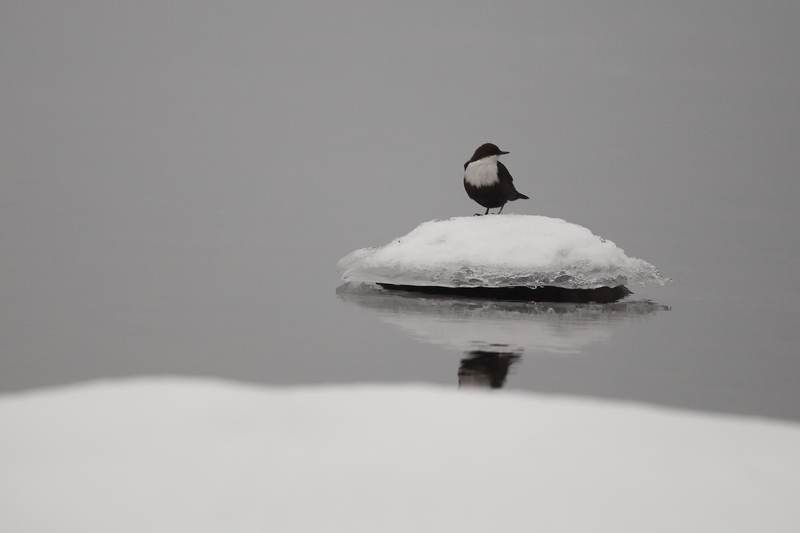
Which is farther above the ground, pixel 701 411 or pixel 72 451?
pixel 701 411

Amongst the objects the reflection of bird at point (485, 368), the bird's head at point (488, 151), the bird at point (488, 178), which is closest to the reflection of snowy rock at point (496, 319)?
the reflection of bird at point (485, 368)

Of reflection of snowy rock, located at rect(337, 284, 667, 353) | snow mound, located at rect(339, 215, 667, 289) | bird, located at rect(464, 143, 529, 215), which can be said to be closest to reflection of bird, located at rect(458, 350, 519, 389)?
reflection of snowy rock, located at rect(337, 284, 667, 353)

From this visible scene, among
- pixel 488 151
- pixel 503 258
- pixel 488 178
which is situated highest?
pixel 488 151

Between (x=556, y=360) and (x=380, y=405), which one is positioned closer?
(x=380, y=405)

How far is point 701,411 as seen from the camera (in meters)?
2.54

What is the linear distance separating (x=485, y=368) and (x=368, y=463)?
0.90m

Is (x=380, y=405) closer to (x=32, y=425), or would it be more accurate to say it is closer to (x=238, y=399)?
(x=238, y=399)

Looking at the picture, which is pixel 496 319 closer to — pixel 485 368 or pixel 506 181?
pixel 485 368

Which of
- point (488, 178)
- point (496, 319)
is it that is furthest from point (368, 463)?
point (488, 178)

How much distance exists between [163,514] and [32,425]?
631 mm

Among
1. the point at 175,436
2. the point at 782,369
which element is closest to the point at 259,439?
the point at 175,436

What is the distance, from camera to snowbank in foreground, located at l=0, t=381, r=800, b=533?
6.11ft

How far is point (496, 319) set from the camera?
3764 mm

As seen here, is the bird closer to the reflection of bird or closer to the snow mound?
the snow mound
